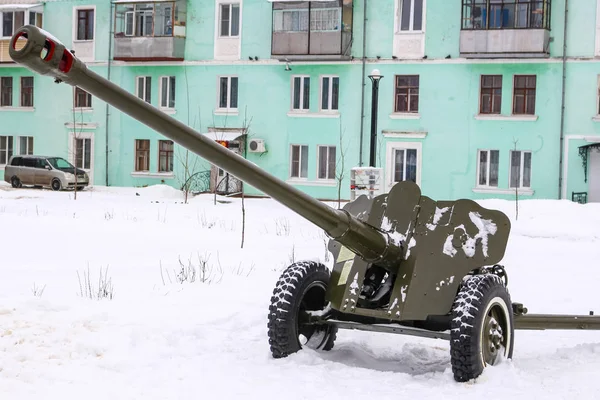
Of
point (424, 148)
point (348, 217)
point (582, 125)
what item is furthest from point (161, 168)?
point (348, 217)

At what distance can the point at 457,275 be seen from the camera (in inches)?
252

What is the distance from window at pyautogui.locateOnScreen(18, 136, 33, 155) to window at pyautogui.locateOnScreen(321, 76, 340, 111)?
536 inches

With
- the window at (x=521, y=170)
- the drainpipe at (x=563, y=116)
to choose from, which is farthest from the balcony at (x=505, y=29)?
the window at (x=521, y=170)

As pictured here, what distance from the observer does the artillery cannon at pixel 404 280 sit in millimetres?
5949

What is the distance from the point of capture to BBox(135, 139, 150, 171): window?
1452 inches

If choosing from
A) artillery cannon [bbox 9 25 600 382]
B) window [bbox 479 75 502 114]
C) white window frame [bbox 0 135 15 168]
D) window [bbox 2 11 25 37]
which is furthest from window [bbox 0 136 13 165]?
artillery cannon [bbox 9 25 600 382]

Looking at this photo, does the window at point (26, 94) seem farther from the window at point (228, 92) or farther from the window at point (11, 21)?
the window at point (228, 92)

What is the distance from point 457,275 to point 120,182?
3185 centimetres

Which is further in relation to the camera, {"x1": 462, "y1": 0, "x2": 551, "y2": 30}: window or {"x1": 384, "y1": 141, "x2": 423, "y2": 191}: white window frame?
{"x1": 384, "y1": 141, "x2": 423, "y2": 191}: white window frame

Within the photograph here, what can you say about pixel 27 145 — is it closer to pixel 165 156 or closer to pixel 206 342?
pixel 165 156

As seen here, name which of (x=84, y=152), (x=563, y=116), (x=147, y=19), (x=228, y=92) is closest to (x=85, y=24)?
(x=147, y=19)

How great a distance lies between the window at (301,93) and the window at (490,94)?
6508mm

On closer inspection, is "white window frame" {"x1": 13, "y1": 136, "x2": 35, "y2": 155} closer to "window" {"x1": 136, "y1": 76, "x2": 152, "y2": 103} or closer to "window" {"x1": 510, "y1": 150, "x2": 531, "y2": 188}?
"window" {"x1": 136, "y1": 76, "x2": 152, "y2": 103}

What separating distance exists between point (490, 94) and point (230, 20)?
10.5m
